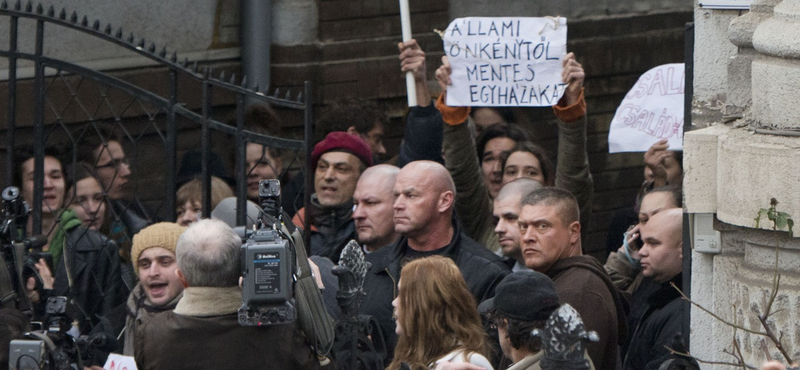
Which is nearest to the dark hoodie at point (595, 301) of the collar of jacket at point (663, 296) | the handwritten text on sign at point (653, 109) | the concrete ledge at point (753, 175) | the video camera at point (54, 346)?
the collar of jacket at point (663, 296)

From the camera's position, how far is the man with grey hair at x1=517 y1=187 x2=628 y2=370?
504cm

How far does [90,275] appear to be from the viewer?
6.51m

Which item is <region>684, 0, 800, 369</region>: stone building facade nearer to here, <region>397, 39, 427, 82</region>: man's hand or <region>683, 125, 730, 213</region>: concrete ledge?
<region>683, 125, 730, 213</region>: concrete ledge

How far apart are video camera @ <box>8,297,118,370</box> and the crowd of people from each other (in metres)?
0.19

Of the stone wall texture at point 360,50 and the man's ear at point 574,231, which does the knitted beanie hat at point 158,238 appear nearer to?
the man's ear at point 574,231

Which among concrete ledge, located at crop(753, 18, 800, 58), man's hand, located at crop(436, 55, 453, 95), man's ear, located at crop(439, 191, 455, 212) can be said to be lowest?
man's ear, located at crop(439, 191, 455, 212)

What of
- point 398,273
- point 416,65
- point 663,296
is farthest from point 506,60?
point 663,296

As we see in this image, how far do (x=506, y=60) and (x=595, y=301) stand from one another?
2.07 metres

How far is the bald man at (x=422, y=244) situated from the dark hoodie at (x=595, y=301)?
40cm

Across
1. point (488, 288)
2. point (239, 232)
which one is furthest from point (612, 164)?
point (239, 232)

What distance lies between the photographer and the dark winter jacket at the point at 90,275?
646 centimetres

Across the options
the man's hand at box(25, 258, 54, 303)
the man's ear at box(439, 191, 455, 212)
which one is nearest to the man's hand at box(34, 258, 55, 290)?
the man's hand at box(25, 258, 54, 303)

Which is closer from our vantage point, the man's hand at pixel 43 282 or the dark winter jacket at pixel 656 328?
the dark winter jacket at pixel 656 328

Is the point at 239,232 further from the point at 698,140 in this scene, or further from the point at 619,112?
the point at 619,112
